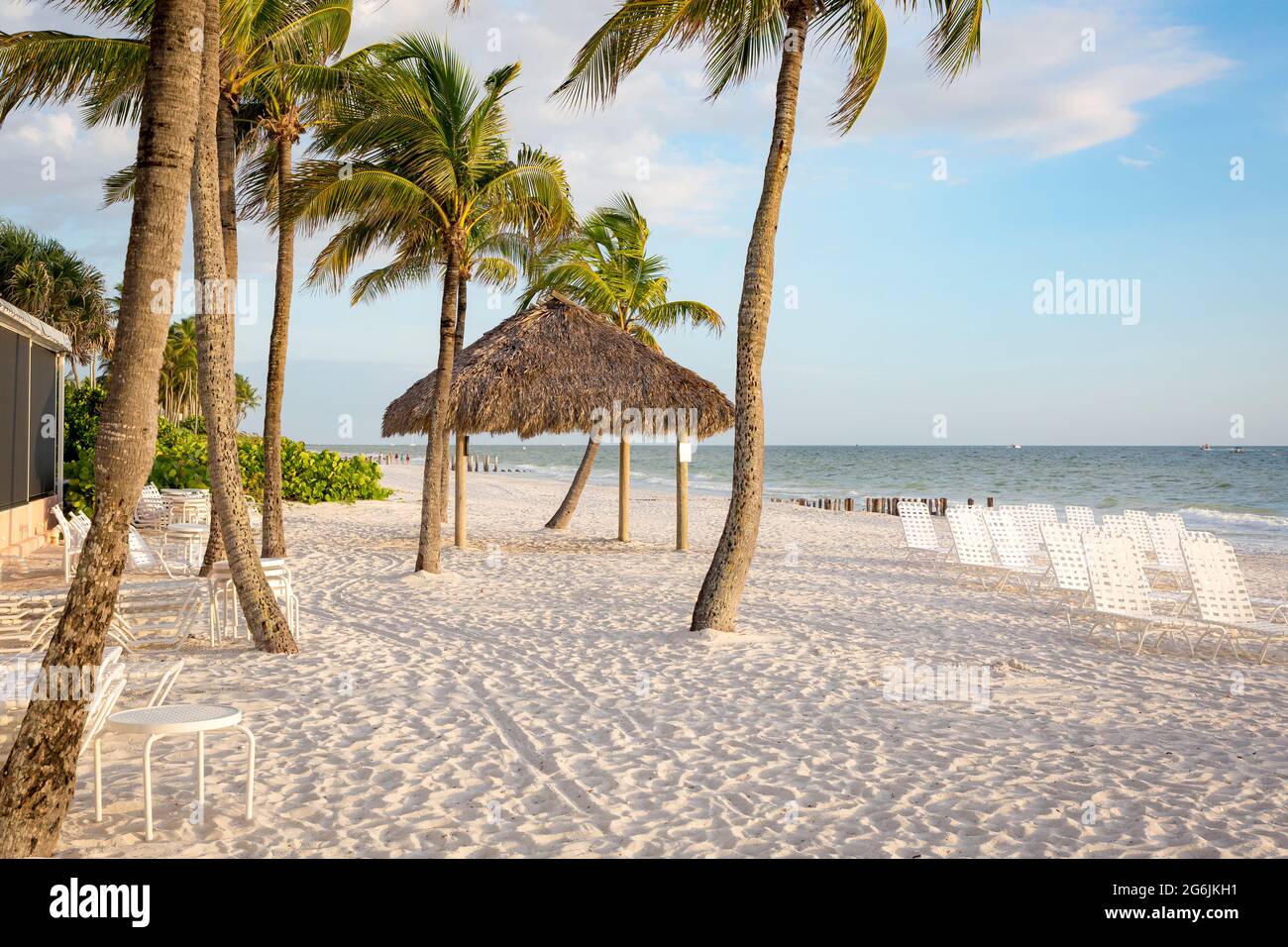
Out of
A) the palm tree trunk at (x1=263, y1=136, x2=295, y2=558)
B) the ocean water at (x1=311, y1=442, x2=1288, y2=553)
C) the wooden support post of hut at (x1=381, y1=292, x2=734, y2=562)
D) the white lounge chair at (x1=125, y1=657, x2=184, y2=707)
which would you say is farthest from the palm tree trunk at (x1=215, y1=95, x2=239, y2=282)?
the ocean water at (x1=311, y1=442, x2=1288, y2=553)

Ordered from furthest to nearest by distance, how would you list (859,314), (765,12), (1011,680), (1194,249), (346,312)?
(859,314)
(1194,249)
(346,312)
(765,12)
(1011,680)

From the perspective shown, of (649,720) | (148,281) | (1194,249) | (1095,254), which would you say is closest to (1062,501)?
(1095,254)

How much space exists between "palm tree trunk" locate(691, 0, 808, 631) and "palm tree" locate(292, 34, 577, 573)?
12.6ft

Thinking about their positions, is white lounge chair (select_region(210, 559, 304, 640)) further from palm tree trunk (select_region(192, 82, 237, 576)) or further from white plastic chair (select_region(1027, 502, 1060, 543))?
white plastic chair (select_region(1027, 502, 1060, 543))

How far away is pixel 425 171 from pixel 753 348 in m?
4.72

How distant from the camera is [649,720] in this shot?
5.17 m

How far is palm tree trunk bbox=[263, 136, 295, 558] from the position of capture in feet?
33.9

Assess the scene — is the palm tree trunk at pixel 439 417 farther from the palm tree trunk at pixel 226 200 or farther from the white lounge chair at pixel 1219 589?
the white lounge chair at pixel 1219 589

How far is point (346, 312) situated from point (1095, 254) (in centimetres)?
2229

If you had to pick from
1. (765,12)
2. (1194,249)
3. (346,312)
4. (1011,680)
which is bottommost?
(1011,680)

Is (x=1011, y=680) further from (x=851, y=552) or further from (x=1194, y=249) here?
(x=1194, y=249)

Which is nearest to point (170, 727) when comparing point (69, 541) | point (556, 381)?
point (69, 541)

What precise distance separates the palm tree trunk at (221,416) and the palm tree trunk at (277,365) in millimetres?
3659

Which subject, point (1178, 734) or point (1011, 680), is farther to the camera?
point (1011, 680)
